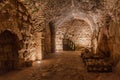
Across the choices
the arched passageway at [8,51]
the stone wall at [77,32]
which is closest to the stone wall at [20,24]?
the arched passageway at [8,51]

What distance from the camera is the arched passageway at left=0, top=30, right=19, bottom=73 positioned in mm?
6153

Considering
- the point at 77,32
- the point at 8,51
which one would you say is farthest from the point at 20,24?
the point at 77,32

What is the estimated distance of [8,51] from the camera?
6.45 metres

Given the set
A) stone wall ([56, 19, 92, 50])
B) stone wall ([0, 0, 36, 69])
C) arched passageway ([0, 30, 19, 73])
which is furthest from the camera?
stone wall ([56, 19, 92, 50])

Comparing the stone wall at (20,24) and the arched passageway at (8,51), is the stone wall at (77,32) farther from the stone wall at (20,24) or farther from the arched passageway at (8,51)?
the arched passageway at (8,51)

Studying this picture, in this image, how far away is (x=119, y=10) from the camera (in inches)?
208

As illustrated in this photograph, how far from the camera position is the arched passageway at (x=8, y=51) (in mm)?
6153

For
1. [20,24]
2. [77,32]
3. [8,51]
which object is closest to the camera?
[8,51]

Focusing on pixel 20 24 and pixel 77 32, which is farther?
pixel 77 32

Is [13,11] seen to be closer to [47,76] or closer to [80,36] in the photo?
[47,76]

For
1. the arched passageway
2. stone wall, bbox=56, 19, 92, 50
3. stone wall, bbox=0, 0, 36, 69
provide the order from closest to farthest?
stone wall, bbox=0, 0, 36, 69 < the arched passageway < stone wall, bbox=56, 19, 92, 50

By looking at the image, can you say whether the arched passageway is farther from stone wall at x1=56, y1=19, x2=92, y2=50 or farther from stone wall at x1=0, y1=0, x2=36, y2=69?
stone wall at x1=56, y1=19, x2=92, y2=50

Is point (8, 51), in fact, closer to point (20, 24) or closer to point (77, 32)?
point (20, 24)

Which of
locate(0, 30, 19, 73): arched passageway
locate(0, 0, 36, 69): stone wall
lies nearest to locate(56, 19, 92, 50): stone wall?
locate(0, 0, 36, 69): stone wall
